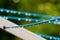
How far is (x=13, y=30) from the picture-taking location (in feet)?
5.97

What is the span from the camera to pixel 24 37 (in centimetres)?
180

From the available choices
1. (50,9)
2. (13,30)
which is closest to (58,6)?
(50,9)

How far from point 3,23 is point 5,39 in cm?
254

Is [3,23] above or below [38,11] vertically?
above

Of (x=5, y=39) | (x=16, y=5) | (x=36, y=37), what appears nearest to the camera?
(x=36, y=37)

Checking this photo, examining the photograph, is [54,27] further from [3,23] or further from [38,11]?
[3,23]

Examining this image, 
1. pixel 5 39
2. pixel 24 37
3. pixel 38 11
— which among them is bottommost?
pixel 5 39

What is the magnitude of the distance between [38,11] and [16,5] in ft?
1.15

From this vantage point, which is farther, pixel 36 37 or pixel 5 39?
pixel 5 39

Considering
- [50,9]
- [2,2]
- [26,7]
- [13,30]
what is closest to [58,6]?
[50,9]

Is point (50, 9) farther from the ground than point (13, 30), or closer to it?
closer to it

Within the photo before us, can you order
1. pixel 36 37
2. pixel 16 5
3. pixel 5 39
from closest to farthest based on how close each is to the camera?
1. pixel 36 37
2. pixel 5 39
3. pixel 16 5

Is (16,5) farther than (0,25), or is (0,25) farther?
(16,5)

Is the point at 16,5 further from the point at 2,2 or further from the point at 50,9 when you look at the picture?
the point at 50,9
